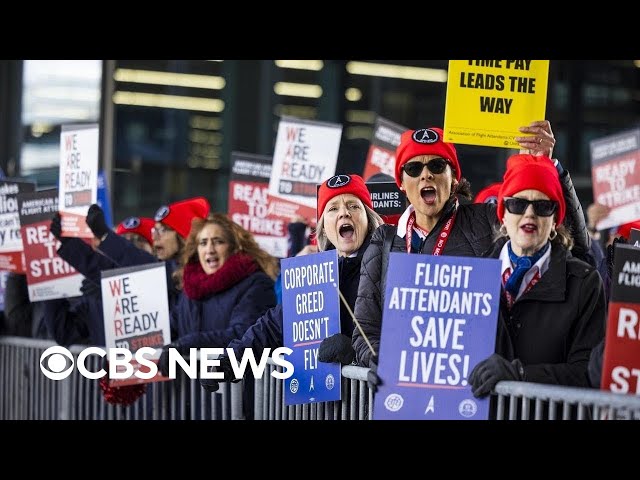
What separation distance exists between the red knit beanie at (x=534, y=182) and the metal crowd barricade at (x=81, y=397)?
2463 mm

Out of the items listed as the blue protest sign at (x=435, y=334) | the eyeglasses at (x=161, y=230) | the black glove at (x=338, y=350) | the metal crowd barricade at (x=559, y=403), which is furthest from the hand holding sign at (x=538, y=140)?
the eyeglasses at (x=161, y=230)

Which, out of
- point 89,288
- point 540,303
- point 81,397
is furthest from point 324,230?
point 89,288

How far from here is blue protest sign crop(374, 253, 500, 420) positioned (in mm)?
5797

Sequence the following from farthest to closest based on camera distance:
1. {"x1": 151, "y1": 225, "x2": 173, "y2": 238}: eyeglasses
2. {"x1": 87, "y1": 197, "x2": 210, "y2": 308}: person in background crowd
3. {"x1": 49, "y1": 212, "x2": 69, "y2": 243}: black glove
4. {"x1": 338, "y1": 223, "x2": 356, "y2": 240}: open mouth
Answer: {"x1": 151, "y1": 225, "x2": 173, "y2": 238}: eyeglasses < {"x1": 49, "y1": 212, "x2": 69, "y2": 243}: black glove < {"x1": 87, "y1": 197, "x2": 210, "y2": 308}: person in background crowd < {"x1": 338, "y1": 223, "x2": 356, "y2": 240}: open mouth

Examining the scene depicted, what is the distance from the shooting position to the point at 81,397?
9.80 m

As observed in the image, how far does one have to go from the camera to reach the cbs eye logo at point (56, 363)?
1002 centimetres

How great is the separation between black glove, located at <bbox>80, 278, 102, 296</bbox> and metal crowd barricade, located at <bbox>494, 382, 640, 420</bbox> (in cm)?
497

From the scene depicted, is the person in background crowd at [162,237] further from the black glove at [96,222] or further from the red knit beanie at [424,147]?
the red knit beanie at [424,147]

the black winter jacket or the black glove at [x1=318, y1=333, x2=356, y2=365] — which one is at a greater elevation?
the black winter jacket

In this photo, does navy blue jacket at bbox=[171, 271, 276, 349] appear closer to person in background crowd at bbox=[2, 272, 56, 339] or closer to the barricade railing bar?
the barricade railing bar

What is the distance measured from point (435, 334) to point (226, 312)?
2827 millimetres

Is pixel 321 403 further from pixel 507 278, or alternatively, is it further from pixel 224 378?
pixel 507 278

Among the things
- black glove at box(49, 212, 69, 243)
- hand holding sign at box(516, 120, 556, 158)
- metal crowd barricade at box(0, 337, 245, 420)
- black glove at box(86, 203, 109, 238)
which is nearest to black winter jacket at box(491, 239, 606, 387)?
hand holding sign at box(516, 120, 556, 158)
